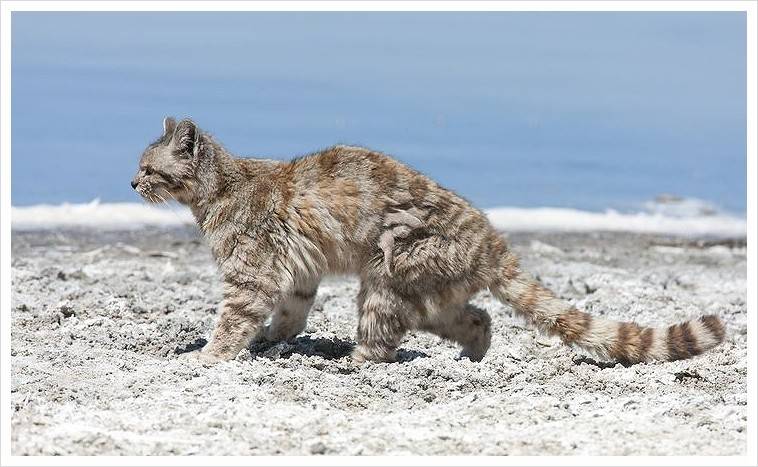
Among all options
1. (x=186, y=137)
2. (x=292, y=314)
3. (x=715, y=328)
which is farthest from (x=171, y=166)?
(x=715, y=328)

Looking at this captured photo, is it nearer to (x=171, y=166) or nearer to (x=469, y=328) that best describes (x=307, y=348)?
(x=469, y=328)

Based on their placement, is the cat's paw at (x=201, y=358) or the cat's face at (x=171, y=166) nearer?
the cat's paw at (x=201, y=358)

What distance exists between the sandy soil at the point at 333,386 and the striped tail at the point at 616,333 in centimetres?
14

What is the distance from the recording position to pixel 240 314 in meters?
8.77

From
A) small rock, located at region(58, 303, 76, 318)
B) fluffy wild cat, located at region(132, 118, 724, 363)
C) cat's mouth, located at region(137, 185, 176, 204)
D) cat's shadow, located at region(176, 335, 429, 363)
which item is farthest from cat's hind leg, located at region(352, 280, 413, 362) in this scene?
small rock, located at region(58, 303, 76, 318)

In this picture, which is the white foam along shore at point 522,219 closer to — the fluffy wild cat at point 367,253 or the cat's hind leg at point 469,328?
the fluffy wild cat at point 367,253

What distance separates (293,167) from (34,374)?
2.49 m

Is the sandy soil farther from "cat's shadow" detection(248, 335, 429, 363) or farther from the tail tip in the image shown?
the tail tip

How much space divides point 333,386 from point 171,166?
7.83ft

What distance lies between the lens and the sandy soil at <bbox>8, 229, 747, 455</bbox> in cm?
670

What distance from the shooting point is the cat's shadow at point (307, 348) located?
897cm

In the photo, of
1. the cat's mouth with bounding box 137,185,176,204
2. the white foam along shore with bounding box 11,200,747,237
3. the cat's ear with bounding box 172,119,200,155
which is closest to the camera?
the cat's ear with bounding box 172,119,200,155

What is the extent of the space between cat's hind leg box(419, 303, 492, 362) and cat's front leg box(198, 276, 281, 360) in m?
1.20

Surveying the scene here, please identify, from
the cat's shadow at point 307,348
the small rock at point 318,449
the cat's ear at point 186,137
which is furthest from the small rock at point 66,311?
the small rock at point 318,449
